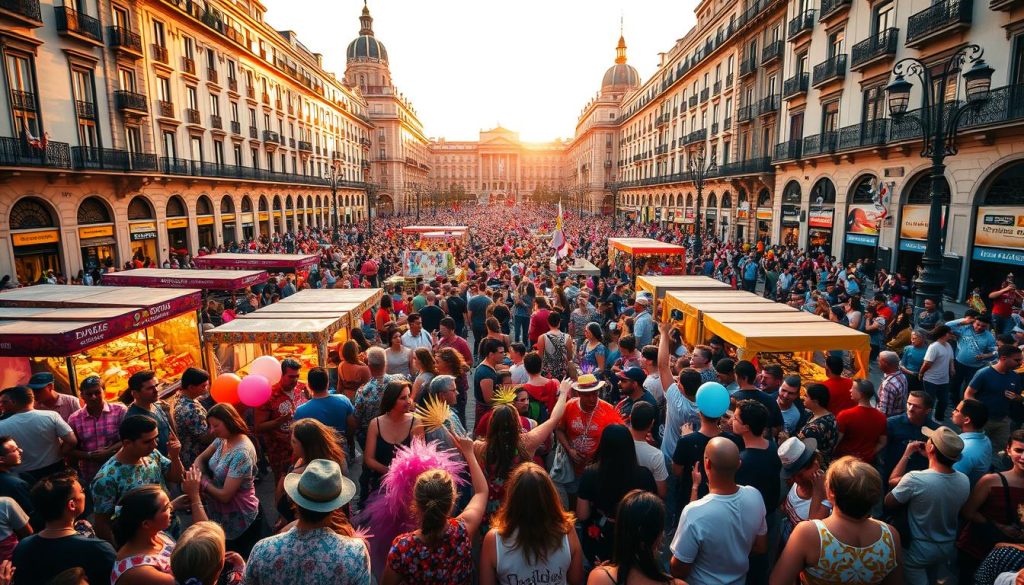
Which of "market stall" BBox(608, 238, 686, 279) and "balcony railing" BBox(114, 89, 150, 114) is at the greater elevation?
"balcony railing" BBox(114, 89, 150, 114)

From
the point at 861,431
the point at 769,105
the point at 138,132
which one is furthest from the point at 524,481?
the point at 769,105

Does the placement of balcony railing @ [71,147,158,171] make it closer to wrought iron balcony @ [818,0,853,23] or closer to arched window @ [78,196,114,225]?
arched window @ [78,196,114,225]

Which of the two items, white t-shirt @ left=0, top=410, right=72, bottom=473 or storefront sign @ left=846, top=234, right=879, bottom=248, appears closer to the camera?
white t-shirt @ left=0, top=410, right=72, bottom=473

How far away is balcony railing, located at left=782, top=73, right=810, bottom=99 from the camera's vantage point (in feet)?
80.0

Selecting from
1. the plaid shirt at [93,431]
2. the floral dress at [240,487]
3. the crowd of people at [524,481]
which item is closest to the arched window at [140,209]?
the crowd of people at [524,481]

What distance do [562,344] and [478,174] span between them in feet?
455

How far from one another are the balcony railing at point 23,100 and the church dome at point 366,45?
68.4 meters

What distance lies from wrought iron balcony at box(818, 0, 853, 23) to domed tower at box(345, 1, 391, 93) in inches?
2778

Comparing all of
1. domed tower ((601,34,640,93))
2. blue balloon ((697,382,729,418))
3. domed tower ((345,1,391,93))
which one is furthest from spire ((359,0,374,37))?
blue balloon ((697,382,729,418))

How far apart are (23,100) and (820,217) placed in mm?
32503

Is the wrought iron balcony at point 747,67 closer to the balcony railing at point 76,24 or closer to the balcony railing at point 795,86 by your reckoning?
the balcony railing at point 795,86

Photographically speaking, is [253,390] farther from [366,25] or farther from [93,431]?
[366,25]

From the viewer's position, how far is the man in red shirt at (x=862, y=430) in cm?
471

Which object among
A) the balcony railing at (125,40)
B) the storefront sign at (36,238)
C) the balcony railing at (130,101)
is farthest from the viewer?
the balcony railing at (130,101)
